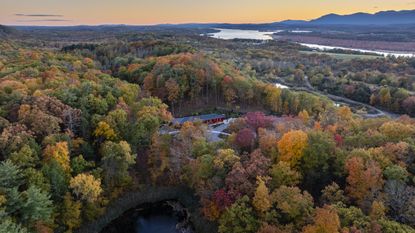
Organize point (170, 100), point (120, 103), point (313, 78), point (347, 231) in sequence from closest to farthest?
point (347, 231), point (120, 103), point (170, 100), point (313, 78)

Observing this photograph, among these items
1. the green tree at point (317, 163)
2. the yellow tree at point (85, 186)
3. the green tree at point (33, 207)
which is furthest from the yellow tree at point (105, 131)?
the green tree at point (317, 163)

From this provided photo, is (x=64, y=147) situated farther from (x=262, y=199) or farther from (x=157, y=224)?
(x=262, y=199)

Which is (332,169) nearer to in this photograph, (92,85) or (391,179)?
(391,179)

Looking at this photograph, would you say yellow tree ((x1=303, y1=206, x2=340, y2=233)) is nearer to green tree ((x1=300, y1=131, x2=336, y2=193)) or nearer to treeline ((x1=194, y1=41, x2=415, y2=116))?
green tree ((x1=300, y1=131, x2=336, y2=193))

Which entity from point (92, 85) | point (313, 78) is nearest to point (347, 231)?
point (92, 85)

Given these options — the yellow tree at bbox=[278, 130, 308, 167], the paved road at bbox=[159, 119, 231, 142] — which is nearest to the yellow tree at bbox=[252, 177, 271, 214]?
the yellow tree at bbox=[278, 130, 308, 167]

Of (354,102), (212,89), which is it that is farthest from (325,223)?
(354,102)

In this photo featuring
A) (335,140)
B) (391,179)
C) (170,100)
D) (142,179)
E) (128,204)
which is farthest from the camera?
(170,100)
